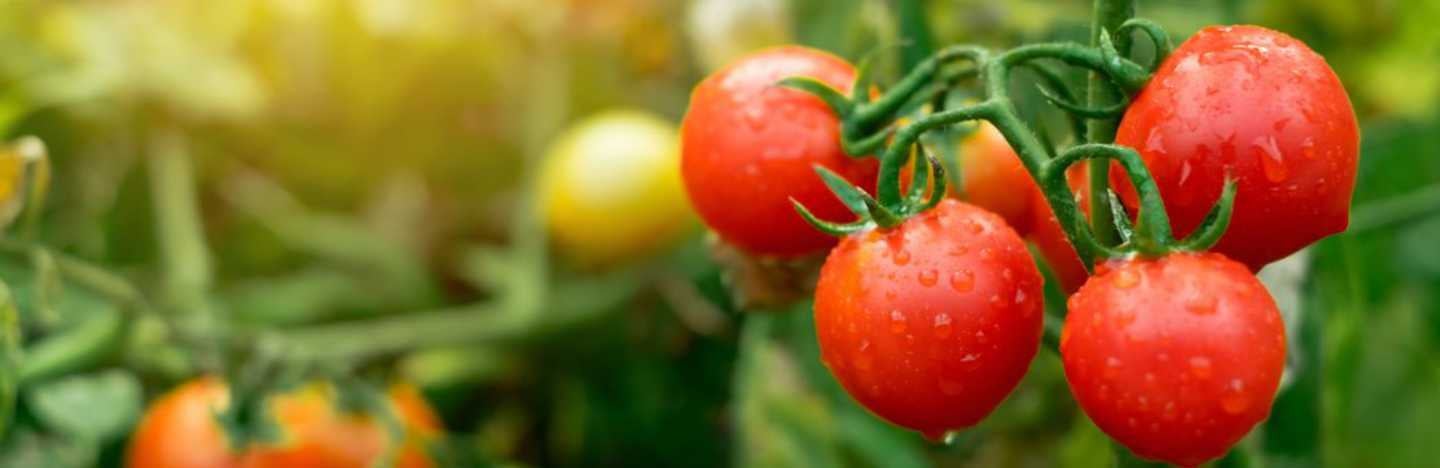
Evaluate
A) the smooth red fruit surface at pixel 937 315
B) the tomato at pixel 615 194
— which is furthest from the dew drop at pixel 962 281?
the tomato at pixel 615 194

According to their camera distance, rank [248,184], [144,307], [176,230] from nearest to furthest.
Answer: [144,307], [176,230], [248,184]

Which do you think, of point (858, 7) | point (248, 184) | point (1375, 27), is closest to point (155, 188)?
point (248, 184)

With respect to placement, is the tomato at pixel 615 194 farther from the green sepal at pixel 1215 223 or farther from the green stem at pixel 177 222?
the green sepal at pixel 1215 223

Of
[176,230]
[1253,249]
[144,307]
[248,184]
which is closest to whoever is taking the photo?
[1253,249]

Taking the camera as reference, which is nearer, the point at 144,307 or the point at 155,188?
the point at 144,307

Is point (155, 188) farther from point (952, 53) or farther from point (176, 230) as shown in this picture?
point (952, 53)

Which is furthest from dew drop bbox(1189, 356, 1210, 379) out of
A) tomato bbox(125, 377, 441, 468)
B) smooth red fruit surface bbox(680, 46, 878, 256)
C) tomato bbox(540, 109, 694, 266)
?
tomato bbox(540, 109, 694, 266)

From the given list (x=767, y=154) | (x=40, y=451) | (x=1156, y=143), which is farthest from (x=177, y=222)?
(x=1156, y=143)
